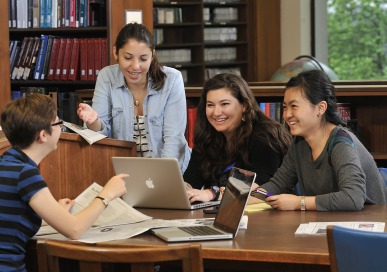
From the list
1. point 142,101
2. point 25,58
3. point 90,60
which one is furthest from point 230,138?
point 25,58

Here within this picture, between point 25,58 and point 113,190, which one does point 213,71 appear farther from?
point 113,190

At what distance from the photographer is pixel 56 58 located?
675 centimetres

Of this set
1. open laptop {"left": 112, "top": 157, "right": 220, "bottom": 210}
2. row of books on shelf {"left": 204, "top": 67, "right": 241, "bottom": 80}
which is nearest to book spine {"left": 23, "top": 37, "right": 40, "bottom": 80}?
row of books on shelf {"left": 204, "top": 67, "right": 241, "bottom": 80}

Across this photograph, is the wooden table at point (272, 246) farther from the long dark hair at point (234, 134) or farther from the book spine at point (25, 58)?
Result: the book spine at point (25, 58)

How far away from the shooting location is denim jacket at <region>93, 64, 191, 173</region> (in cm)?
406

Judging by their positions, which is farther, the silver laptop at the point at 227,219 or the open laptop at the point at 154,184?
the open laptop at the point at 154,184

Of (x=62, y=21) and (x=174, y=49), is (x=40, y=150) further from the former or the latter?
(x=174, y=49)

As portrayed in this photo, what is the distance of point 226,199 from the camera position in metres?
2.85

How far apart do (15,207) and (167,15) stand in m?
7.21

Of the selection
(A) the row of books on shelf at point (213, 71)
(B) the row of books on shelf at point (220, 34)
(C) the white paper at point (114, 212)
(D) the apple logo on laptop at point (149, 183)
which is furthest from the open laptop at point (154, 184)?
(B) the row of books on shelf at point (220, 34)

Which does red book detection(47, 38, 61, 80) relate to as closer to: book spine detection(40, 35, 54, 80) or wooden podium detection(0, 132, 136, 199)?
book spine detection(40, 35, 54, 80)

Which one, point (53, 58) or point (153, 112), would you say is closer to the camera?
point (153, 112)

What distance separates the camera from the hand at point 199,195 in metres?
3.36

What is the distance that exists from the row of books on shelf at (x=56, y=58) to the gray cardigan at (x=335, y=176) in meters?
3.32
